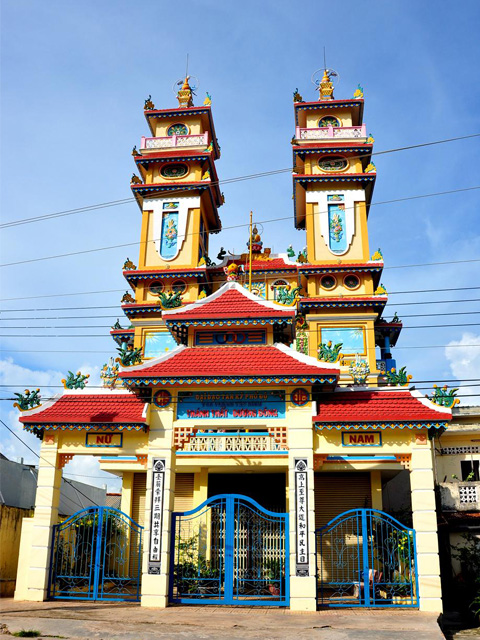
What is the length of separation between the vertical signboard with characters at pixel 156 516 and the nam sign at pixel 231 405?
1.34 m

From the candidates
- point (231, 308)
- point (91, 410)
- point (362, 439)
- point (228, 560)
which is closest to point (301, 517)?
point (228, 560)

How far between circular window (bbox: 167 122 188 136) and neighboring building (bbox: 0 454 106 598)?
54.8ft

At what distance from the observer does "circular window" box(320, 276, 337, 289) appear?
85.7 ft

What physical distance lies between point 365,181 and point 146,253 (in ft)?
33.2

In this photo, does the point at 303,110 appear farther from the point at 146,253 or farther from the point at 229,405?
the point at 229,405

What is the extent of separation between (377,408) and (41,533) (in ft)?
28.5

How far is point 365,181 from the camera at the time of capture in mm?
27156

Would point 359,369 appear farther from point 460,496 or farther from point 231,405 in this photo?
point 231,405

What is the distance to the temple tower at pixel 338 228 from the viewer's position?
25016 mm

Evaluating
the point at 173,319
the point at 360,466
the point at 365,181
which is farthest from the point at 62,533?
the point at 365,181

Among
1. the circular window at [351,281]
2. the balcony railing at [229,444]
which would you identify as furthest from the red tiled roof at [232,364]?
the circular window at [351,281]

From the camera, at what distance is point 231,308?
16625 mm

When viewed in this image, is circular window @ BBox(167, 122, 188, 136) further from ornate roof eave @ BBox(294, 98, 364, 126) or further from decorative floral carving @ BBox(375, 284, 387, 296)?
decorative floral carving @ BBox(375, 284, 387, 296)

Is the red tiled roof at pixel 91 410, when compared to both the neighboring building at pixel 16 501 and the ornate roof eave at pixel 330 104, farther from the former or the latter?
the ornate roof eave at pixel 330 104
